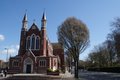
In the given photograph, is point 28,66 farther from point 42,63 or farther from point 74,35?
point 74,35

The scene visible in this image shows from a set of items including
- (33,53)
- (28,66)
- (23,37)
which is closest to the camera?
(28,66)

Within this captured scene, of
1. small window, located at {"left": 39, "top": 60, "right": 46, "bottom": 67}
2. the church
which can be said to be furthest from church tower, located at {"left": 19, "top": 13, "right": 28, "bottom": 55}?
small window, located at {"left": 39, "top": 60, "right": 46, "bottom": 67}

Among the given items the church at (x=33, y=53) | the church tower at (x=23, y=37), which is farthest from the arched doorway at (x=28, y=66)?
the church tower at (x=23, y=37)

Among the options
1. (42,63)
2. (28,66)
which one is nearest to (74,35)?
(42,63)

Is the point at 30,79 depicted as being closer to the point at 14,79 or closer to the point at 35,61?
the point at 14,79

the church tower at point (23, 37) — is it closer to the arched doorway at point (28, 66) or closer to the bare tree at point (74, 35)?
the arched doorway at point (28, 66)

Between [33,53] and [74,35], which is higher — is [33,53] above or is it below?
below

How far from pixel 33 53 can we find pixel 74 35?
812 inches

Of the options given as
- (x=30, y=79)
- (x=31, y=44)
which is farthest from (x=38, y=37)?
(x=30, y=79)

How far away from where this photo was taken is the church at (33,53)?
64.6m

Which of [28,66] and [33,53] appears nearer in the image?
[28,66]

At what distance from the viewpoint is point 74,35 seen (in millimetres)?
51688

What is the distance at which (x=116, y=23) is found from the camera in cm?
5644

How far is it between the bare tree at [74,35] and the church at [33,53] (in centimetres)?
1065
